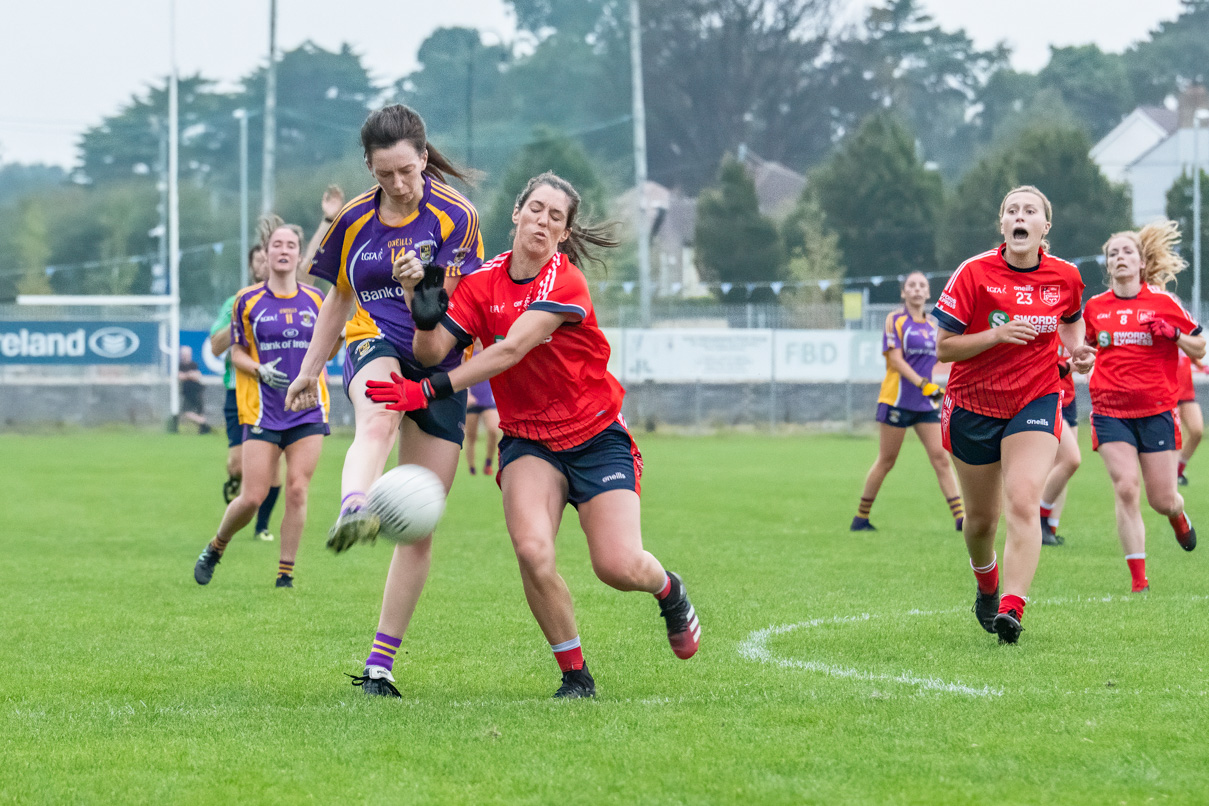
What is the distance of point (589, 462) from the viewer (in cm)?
536

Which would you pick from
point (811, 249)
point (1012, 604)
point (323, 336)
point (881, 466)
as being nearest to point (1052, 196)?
point (811, 249)

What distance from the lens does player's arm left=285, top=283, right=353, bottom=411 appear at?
5.70 meters

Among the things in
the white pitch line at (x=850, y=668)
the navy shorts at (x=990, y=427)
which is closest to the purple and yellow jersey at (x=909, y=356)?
the white pitch line at (x=850, y=668)

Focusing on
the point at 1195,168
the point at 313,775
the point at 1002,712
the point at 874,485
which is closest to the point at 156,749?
the point at 313,775

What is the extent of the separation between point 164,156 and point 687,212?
3409 cm

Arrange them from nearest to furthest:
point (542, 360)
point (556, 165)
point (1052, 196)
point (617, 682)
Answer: point (542, 360) → point (617, 682) → point (556, 165) → point (1052, 196)

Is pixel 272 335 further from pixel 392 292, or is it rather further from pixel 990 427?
pixel 990 427

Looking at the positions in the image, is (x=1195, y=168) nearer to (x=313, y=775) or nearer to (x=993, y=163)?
(x=993, y=163)

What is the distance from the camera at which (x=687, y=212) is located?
65.6 meters

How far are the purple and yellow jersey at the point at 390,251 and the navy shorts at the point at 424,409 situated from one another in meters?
0.03

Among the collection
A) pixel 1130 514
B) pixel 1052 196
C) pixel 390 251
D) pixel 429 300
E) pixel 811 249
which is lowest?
pixel 1130 514

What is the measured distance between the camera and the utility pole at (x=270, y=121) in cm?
3459

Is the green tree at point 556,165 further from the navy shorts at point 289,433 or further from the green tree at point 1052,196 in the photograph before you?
the navy shorts at point 289,433

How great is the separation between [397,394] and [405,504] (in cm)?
39
